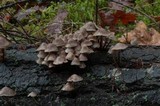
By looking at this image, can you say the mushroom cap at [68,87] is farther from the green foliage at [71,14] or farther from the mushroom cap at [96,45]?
the green foliage at [71,14]

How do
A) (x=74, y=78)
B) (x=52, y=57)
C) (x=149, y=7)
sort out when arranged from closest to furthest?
(x=74, y=78), (x=52, y=57), (x=149, y=7)

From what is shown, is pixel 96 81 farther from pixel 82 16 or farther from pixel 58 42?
pixel 82 16

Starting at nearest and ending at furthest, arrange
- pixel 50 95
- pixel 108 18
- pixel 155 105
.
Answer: pixel 155 105
pixel 50 95
pixel 108 18

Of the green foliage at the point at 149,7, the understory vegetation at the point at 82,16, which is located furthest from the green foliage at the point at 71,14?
the green foliage at the point at 149,7

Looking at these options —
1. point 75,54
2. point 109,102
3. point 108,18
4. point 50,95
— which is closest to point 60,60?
point 75,54

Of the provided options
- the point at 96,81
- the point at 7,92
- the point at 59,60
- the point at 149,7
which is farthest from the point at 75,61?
the point at 149,7

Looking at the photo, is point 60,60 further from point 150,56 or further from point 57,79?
point 150,56
